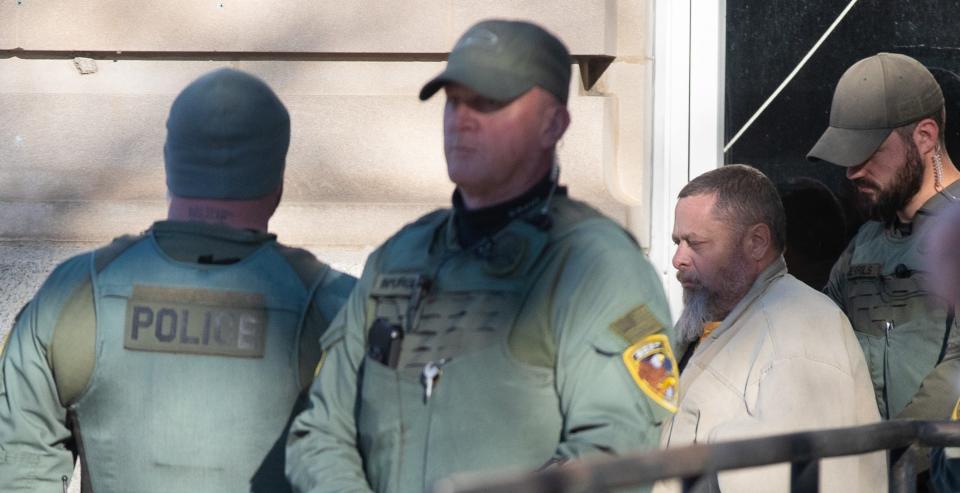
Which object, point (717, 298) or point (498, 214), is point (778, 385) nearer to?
point (717, 298)

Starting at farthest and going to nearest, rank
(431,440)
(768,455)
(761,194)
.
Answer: (761,194), (431,440), (768,455)

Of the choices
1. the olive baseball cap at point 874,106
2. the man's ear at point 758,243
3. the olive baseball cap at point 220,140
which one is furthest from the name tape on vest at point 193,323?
the olive baseball cap at point 874,106

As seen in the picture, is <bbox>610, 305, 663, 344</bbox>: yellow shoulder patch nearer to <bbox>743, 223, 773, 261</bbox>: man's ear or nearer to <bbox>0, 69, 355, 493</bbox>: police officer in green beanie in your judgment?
<bbox>0, 69, 355, 493</bbox>: police officer in green beanie

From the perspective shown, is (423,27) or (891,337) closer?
(891,337)

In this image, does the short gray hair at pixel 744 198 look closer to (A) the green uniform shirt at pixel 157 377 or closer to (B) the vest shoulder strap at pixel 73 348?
(A) the green uniform shirt at pixel 157 377

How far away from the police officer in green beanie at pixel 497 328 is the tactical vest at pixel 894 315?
2.25 metres

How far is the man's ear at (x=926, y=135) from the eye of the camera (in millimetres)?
4887

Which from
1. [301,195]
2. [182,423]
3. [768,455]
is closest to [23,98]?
[301,195]

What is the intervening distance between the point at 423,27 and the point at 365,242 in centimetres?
85

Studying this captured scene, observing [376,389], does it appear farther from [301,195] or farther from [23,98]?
[23,98]

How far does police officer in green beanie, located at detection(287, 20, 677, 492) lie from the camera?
2.46 metres

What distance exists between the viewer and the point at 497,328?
2.49m

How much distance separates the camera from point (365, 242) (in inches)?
205

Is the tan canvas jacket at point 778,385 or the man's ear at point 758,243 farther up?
the man's ear at point 758,243
